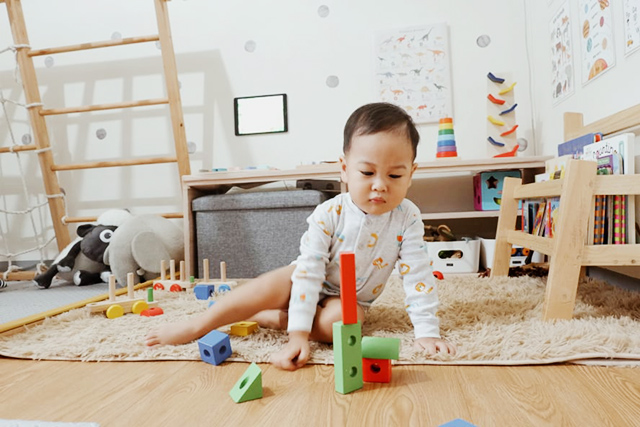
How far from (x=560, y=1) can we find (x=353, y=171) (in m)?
1.34

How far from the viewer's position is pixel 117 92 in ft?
7.84

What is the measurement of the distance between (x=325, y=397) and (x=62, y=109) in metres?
2.13

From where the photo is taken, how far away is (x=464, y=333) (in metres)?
0.92

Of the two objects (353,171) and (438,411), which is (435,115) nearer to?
(353,171)

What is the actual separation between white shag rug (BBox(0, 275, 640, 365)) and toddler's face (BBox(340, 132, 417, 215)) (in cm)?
28

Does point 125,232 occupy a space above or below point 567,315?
above

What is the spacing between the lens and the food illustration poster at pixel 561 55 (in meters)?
1.62

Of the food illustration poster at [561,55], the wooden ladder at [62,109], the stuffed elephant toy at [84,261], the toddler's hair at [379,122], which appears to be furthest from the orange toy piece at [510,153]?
the stuffed elephant toy at [84,261]

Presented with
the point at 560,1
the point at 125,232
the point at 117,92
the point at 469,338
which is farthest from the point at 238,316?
the point at 117,92

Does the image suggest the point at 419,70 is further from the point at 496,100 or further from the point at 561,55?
the point at 561,55

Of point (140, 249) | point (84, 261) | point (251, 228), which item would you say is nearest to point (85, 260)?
point (84, 261)

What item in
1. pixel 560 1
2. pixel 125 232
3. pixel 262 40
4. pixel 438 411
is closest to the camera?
pixel 438 411

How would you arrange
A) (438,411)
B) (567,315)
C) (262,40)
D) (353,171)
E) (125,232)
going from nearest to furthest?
(438,411)
(353,171)
(567,315)
(125,232)
(262,40)

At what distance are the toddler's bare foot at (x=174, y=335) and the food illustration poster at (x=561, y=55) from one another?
1488 mm
